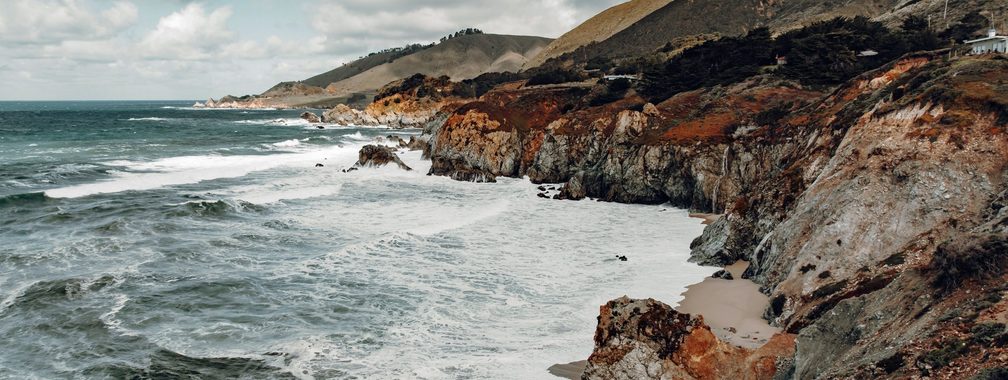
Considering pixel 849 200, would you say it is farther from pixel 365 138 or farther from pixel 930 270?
pixel 365 138

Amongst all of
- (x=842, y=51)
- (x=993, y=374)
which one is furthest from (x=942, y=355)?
(x=842, y=51)

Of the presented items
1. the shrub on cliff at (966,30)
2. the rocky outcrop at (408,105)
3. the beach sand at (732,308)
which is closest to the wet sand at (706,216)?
the beach sand at (732,308)

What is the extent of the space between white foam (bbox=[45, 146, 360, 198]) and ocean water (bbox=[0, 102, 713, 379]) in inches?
28.5

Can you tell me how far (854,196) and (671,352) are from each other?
31.7ft

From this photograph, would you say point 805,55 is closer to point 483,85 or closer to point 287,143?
point 287,143

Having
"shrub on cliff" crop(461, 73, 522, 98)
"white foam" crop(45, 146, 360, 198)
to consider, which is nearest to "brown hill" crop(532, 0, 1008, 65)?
"shrub on cliff" crop(461, 73, 522, 98)

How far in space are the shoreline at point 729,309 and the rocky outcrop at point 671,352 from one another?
1.70 m

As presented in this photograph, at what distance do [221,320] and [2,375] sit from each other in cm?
528

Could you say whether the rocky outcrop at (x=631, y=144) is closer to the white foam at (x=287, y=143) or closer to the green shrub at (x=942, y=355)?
the green shrub at (x=942, y=355)

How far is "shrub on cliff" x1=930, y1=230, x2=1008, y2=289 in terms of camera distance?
10.1m

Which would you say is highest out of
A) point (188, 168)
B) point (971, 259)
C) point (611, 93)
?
point (611, 93)

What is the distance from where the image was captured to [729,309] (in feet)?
61.5

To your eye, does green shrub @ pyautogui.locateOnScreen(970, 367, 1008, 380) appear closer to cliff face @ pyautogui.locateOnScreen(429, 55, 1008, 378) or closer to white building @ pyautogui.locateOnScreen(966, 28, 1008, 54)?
cliff face @ pyautogui.locateOnScreen(429, 55, 1008, 378)

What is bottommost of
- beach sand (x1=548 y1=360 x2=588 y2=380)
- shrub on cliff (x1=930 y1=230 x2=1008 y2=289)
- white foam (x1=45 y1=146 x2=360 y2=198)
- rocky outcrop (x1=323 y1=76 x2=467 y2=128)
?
beach sand (x1=548 y1=360 x2=588 y2=380)
